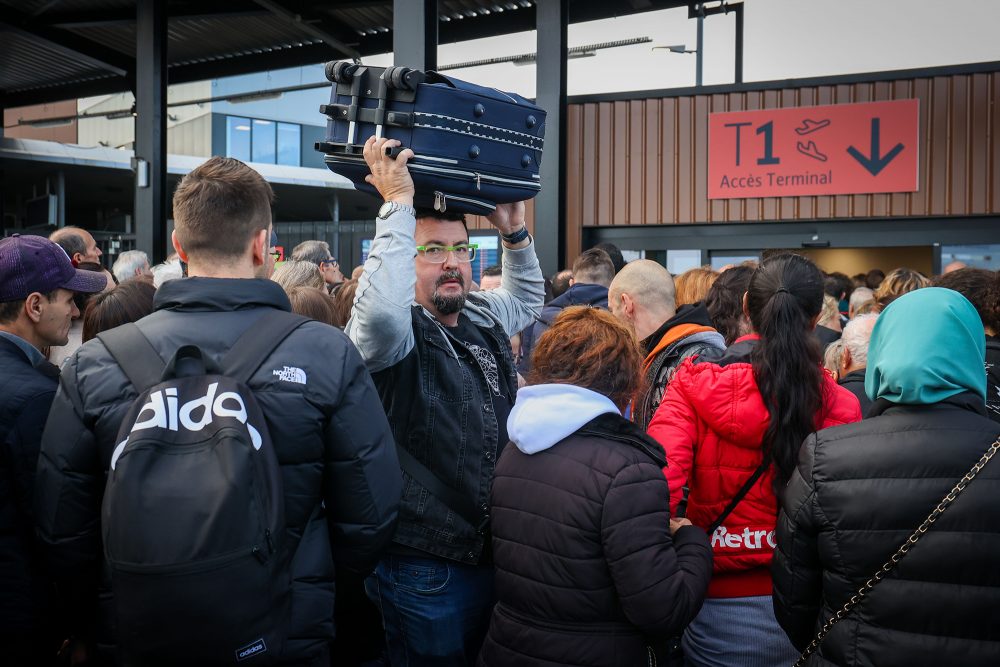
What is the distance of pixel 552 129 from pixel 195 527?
860 centimetres

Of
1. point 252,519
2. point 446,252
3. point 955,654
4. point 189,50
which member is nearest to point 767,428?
point 955,654

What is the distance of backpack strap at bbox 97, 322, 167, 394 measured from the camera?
1.90 m

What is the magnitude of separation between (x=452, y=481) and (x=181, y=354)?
981 millimetres

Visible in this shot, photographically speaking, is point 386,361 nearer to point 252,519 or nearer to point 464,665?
point 252,519

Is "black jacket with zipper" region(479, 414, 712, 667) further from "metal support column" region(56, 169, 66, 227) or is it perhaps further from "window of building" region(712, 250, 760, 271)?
"metal support column" region(56, 169, 66, 227)

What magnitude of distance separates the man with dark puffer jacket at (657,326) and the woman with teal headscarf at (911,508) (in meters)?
0.93

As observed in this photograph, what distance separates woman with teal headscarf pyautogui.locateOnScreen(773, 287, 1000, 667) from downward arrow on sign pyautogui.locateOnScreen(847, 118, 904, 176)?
25.3 ft

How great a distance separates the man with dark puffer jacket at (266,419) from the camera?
1909 mm

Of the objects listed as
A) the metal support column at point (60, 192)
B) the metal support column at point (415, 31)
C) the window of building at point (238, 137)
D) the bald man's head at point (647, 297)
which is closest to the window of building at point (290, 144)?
the window of building at point (238, 137)

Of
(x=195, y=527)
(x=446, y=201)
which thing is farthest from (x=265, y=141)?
(x=195, y=527)

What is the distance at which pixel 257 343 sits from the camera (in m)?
1.93

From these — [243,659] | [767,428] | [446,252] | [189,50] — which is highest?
[189,50]

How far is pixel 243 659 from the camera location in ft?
5.65

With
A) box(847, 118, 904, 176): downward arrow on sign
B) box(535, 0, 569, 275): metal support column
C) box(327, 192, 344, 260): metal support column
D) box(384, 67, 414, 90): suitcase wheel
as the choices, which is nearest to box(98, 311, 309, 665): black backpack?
box(384, 67, 414, 90): suitcase wheel
